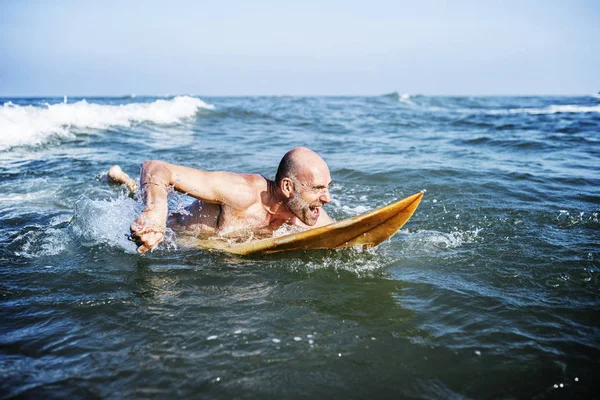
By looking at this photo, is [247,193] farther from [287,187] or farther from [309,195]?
[309,195]

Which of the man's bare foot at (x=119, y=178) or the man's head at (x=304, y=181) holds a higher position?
the man's head at (x=304, y=181)

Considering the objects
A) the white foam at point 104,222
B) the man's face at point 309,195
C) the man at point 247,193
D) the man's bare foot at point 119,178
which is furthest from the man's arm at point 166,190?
the man's bare foot at point 119,178

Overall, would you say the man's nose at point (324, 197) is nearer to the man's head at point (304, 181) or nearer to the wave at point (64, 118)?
the man's head at point (304, 181)

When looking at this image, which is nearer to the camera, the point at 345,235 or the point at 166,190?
the point at 166,190

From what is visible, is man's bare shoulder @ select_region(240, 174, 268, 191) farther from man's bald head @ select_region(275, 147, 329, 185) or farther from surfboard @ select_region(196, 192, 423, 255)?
surfboard @ select_region(196, 192, 423, 255)

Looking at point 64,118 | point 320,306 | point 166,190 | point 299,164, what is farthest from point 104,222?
point 64,118

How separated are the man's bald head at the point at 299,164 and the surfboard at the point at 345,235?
52 centimetres

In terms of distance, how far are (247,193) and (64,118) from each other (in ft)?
43.1

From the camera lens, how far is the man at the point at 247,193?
3.61 m

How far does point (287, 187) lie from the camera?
399cm

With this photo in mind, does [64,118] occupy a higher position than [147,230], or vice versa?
→ [64,118]

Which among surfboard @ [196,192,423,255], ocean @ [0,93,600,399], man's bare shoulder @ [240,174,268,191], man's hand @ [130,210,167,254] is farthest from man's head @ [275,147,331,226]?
man's hand @ [130,210,167,254]

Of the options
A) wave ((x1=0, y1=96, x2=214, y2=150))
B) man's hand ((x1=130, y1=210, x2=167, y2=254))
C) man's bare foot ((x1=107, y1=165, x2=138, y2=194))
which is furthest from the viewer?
wave ((x1=0, y1=96, x2=214, y2=150))

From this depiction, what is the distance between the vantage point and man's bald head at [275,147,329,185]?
3895 millimetres
